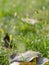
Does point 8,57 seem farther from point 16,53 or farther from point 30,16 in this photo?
point 30,16

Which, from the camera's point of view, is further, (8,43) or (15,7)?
(15,7)

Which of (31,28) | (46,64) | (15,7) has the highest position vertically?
Answer: (15,7)

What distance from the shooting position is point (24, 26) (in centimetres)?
541

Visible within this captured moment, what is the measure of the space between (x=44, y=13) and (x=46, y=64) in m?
2.42

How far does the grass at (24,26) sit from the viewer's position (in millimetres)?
4020

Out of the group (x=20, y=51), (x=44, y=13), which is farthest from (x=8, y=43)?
(x=44, y=13)

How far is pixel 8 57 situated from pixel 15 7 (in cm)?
273

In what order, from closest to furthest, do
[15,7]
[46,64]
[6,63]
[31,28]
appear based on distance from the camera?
[46,64] → [6,63] → [31,28] → [15,7]

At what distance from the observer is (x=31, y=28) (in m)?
5.35

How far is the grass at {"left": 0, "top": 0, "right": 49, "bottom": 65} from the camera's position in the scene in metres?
4.02

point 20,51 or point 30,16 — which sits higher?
point 30,16

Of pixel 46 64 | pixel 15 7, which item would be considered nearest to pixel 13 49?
pixel 46 64

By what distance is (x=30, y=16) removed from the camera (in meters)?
5.95

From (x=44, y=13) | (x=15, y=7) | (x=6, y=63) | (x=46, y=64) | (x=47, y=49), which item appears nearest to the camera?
(x=46, y=64)
